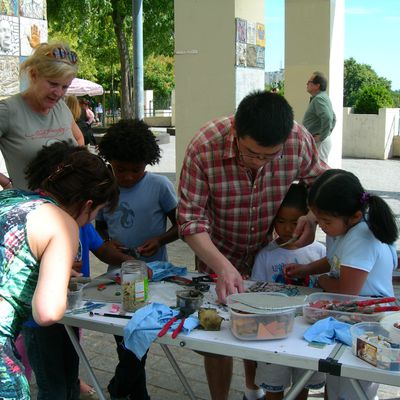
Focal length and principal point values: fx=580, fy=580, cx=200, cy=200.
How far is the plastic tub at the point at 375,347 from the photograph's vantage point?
1646mm

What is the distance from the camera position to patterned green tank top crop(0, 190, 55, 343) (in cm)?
167

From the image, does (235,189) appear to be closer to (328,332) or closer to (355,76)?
(328,332)

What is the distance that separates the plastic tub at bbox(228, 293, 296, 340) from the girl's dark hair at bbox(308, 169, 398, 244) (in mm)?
516

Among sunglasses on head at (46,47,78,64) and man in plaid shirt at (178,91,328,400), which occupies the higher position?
sunglasses on head at (46,47,78,64)

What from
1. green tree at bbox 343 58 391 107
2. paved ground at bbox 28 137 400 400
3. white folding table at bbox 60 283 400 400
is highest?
green tree at bbox 343 58 391 107

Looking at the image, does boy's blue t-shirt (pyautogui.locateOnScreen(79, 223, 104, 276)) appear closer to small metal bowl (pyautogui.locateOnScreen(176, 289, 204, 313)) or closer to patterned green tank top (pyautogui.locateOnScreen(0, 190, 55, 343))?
small metal bowl (pyautogui.locateOnScreen(176, 289, 204, 313))

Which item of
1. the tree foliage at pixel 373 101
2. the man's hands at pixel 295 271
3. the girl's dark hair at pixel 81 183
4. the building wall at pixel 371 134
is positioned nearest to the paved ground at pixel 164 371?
the man's hands at pixel 295 271

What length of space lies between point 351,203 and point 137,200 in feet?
3.65

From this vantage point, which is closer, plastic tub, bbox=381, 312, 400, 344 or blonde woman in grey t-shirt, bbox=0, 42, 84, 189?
plastic tub, bbox=381, 312, 400, 344

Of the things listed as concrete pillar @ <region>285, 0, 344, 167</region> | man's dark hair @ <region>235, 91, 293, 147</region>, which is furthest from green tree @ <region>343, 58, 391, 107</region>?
man's dark hair @ <region>235, 91, 293, 147</region>

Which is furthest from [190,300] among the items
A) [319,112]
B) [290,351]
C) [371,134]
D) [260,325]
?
[371,134]

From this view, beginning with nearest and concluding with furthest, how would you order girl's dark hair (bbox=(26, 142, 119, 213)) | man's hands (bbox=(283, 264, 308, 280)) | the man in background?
girl's dark hair (bbox=(26, 142, 119, 213)) < man's hands (bbox=(283, 264, 308, 280)) < the man in background

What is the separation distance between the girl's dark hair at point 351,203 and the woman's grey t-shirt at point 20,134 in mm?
1472

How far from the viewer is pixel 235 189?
2.51 metres
